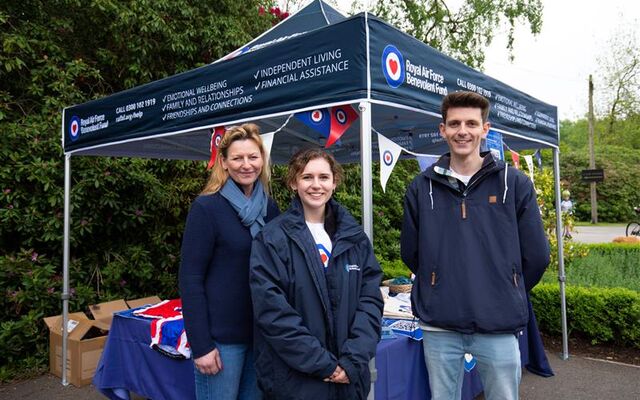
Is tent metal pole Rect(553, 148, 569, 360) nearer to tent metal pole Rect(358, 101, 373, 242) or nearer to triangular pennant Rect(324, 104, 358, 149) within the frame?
triangular pennant Rect(324, 104, 358, 149)

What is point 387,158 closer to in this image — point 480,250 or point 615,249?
point 480,250

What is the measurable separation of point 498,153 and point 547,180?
4.58 m

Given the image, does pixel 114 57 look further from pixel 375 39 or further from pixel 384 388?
pixel 384 388

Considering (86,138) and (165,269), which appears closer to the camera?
(86,138)

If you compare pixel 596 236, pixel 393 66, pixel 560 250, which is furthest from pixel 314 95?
pixel 596 236

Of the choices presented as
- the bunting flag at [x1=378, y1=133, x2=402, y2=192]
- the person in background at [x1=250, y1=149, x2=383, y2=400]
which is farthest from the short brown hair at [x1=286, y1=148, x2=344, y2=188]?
the bunting flag at [x1=378, y1=133, x2=402, y2=192]

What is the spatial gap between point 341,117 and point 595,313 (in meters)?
3.83

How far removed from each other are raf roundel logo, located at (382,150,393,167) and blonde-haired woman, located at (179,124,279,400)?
0.90 meters

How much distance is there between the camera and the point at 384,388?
2.59 m

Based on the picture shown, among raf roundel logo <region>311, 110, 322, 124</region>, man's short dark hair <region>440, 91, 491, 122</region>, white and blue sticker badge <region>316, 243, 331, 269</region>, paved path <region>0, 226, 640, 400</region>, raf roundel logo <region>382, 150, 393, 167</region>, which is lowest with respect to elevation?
paved path <region>0, 226, 640, 400</region>

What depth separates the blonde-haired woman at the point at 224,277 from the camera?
1.90m

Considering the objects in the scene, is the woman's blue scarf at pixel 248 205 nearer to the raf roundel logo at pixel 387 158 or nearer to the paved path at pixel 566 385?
the raf roundel logo at pixel 387 158

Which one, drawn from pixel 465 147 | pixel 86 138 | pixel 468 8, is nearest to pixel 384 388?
pixel 465 147

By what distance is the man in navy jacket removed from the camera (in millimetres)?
1980
